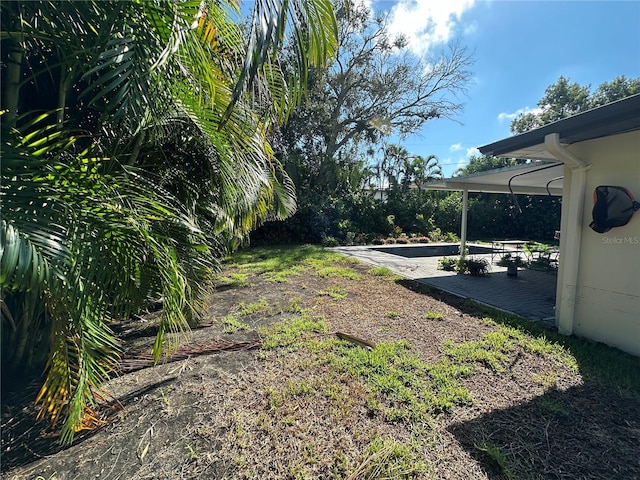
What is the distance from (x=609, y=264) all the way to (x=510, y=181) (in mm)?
3176

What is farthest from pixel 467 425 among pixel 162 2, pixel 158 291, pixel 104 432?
pixel 162 2

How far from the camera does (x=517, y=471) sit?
203 centimetres

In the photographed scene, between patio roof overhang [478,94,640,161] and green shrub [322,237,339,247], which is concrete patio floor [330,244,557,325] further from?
green shrub [322,237,339,247]

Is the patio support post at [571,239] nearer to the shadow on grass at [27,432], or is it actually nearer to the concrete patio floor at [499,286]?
the concrete patio floor at [499,286]

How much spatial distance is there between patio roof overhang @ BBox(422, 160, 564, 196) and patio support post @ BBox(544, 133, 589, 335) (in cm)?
170

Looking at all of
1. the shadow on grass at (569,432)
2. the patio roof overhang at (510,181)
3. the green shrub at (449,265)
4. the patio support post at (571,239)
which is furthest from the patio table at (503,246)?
the shadow on grass at (569,432)

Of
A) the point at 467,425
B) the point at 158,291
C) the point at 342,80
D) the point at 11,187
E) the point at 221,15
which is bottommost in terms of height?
the point at 467,425

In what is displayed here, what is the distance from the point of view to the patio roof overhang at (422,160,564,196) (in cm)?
659

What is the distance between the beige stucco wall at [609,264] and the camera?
3.76 meters

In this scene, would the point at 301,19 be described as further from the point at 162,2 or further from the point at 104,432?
the point at 104,432

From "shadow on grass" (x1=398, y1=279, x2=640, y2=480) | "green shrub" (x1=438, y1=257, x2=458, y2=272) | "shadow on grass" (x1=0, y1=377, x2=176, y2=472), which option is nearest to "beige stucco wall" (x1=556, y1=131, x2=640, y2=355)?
"shadow on grass" (x1=398, y1=279, x2=640, y2=480)

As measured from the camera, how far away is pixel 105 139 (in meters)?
2.60

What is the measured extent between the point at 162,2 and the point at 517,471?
12.2 feet

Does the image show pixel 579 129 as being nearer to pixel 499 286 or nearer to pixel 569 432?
pixel 569 432
